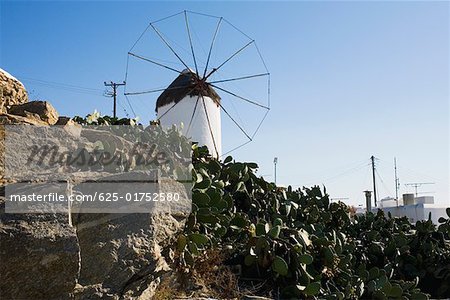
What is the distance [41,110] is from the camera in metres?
5.39

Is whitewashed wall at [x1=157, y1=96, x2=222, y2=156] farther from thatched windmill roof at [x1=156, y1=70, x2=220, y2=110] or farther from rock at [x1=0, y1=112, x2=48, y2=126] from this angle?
rock at [x1=0, y1=112, x2=48, y2=126]

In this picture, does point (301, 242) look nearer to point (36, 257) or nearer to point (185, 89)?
point (36, 257)

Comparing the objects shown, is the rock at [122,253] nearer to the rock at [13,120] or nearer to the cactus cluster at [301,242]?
the cactus cluster at [301,242]

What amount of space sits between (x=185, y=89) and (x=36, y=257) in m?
9.88

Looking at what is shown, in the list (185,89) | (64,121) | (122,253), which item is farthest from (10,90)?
(185,89)

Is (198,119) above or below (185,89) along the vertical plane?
below

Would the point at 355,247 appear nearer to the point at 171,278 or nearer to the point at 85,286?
the point at 171,278

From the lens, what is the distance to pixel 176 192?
454 centimetres

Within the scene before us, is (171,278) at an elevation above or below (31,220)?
below

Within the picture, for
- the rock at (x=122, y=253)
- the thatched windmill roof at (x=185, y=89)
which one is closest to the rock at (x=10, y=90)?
the rock at (x=122, y=253)

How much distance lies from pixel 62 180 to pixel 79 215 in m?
0.31

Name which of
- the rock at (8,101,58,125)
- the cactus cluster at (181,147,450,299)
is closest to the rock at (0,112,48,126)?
the rock at (8,101,58,125)

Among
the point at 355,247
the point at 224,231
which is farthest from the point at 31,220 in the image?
the point at 355,247

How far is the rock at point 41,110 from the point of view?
5312 mm
